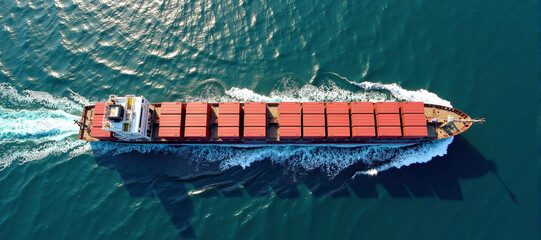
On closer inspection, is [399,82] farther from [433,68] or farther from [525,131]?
[525,131]

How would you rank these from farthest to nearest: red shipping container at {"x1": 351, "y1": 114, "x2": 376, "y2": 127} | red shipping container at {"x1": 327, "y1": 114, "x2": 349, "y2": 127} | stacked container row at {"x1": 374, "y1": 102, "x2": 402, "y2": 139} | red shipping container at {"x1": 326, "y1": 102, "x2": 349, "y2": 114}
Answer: red shipping container at {"x1": 326, "y1": 102, "x2": 349, "y2": 114} → red shipping container at {"x1": 327, "y1": 114, "x2": 349, "y2": 127} → red shipping container at {"x1": 351, "y1": 114, "x2": 376, "y2": 127} → stacked container row at {"x1": 374, "y1": 102, "x2": 402, "y2": 139}

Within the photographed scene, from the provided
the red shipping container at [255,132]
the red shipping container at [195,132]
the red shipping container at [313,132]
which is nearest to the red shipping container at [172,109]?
the red shipping container at [195,132]

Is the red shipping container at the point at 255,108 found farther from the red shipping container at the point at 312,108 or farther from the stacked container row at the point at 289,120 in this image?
the red shipping container at the point at 312,108

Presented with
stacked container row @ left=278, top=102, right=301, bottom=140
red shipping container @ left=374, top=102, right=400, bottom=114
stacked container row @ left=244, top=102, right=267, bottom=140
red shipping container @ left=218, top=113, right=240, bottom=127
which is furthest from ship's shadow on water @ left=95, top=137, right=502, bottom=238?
red shipping container @ left=374, top=102, right=400, bottom=114

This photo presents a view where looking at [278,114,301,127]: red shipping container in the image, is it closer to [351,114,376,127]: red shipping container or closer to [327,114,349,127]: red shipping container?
[327,114,349,127]: red shipping container

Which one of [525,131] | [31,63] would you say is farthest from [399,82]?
[31,63]

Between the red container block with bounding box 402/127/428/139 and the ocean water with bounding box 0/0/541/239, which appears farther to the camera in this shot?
the ocean water with bounding box 0/0/541/239
